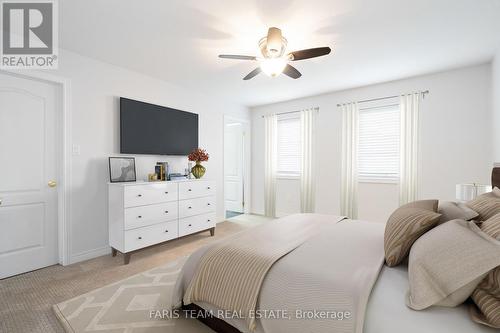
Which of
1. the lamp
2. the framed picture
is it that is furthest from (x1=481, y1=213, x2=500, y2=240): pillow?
the framed picture

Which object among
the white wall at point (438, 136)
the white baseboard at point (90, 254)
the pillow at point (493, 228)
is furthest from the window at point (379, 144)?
the white baseboard at point (90, 254)

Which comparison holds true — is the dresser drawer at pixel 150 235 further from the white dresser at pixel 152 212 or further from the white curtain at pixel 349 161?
the white curtain at pixel 349 161

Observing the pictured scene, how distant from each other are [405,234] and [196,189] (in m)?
2.91

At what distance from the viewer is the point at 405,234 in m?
1.32

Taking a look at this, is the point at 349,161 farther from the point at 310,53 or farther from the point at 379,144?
the point at 310,53

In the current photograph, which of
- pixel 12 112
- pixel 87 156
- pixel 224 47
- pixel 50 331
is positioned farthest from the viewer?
pixel 87 156

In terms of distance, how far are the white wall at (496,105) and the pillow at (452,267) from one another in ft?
8.36

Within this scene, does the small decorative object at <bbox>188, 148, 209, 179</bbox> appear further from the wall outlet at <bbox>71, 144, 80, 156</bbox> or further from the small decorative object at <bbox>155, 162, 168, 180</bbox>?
the wall outlet at <bbox>71, 144, 80, 156</bbox>

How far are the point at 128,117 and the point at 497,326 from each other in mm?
3768

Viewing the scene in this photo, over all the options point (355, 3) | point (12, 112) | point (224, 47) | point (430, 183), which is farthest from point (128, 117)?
point (430, 183)

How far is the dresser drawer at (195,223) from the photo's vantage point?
345 centimetres

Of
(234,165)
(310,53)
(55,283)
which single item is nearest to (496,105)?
(310,53)

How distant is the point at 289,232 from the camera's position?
1.93 m

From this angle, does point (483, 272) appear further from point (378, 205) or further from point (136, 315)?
point (378, 205)
